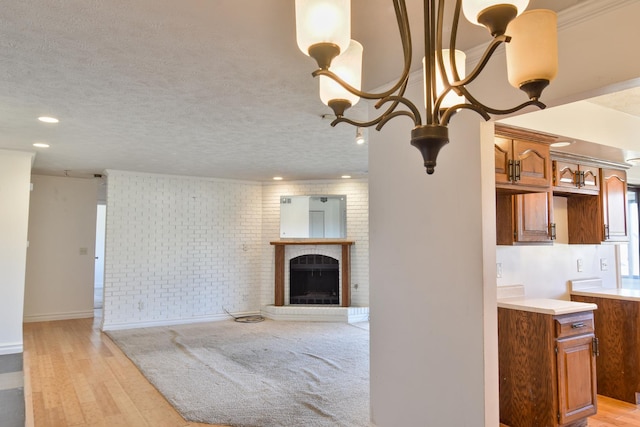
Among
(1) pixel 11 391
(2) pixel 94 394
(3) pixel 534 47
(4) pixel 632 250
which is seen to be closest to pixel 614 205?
(4) pixel 632 250

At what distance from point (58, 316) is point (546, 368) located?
7004 millimetres

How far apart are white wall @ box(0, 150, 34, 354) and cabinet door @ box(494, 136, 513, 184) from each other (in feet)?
16.6

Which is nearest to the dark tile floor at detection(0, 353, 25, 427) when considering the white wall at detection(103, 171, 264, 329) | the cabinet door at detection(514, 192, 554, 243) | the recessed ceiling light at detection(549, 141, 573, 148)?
the white wall at detection(103, 171, 264, 329)

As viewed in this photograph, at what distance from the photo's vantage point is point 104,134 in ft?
13.5

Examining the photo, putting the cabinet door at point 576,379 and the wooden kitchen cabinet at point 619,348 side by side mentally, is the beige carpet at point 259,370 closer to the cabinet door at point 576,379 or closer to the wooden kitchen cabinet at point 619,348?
the cabinet door at point 576,379

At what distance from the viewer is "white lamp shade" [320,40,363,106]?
149 centimetres

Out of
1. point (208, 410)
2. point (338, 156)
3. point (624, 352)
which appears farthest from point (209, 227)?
point (624, 352)

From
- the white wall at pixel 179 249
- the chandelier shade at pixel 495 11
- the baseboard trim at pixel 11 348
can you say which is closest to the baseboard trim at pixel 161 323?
the white wall at pixel 179 249

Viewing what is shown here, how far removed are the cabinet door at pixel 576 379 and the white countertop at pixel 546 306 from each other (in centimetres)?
20

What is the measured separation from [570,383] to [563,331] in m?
0.36

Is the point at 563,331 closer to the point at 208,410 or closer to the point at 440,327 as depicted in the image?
the point at 440,327

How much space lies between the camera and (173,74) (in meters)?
2.60

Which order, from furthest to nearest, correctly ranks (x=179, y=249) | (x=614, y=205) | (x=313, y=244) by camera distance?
1. (x=313, y=244)
2. (x=179, y=249)
3. (x=614, y=205)

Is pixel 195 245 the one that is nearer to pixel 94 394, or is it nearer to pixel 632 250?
pixel 94 394
